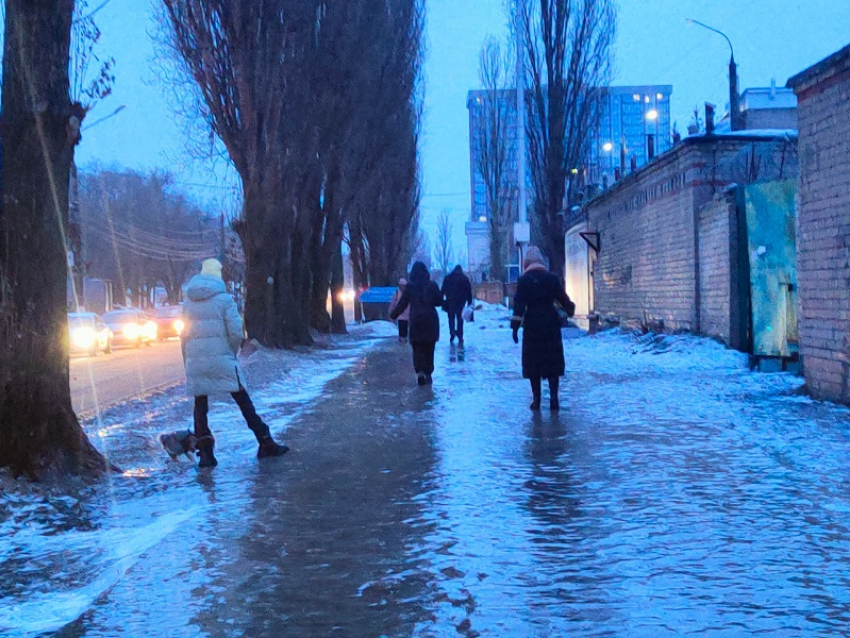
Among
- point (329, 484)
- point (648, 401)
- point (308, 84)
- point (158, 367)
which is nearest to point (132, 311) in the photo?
point (158, 367)

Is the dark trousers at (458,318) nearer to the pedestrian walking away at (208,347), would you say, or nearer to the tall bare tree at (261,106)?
the tall bare tree at (261,106)

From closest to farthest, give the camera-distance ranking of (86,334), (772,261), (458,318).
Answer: (772,261) → (458,318) → (86,334)

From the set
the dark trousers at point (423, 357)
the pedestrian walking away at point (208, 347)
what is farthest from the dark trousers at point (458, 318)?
the pedestrian walking away at point (208, 347)

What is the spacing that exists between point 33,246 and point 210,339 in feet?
5.54

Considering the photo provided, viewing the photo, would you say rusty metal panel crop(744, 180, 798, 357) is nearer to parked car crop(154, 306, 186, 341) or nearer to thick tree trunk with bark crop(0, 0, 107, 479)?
thick tree trunk with bark crop(0, 0, 107, 479)

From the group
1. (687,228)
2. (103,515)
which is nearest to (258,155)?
(687,228)

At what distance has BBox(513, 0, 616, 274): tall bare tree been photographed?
28500mm

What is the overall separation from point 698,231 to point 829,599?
14061 millimetres

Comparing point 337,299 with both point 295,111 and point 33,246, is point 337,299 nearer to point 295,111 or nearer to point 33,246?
point 295,111

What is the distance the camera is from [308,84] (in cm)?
2067

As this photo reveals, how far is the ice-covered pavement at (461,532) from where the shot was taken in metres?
4.29

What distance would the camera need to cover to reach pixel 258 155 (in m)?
20.1

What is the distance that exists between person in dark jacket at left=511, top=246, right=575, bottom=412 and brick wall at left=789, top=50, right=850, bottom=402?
299 cm

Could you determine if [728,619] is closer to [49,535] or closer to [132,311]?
[49,535]
